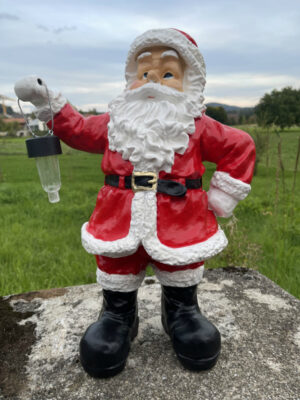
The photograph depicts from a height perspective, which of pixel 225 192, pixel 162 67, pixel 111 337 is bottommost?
pixel 111 337

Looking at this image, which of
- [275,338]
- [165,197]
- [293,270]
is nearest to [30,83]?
[165,197]

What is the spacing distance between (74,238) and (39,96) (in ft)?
6.71

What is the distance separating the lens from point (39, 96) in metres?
1.50

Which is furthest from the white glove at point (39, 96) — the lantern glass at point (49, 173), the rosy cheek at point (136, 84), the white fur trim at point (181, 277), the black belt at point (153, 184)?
the white fur trim at point (181, 277)

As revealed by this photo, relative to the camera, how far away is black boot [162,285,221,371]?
147 cm

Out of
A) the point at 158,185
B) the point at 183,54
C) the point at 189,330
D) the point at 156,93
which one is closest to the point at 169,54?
the point at 183,54

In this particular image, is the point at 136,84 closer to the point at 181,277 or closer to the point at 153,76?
the point at 153,76

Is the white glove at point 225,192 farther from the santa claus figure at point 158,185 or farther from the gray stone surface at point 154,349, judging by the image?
the gray stone surface at point 154,349

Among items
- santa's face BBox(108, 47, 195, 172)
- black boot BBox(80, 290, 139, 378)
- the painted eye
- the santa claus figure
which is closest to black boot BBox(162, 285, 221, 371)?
the santa claus figure

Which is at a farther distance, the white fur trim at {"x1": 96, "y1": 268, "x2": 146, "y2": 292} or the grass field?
the grass field

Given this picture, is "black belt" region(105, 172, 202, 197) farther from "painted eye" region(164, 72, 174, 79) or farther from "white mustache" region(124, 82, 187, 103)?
"painted eye" region(164, 72, 174, 79)

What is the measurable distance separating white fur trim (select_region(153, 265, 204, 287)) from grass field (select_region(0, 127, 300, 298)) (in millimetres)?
630

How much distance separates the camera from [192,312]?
162 cm

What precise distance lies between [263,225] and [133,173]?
8.48 feet
